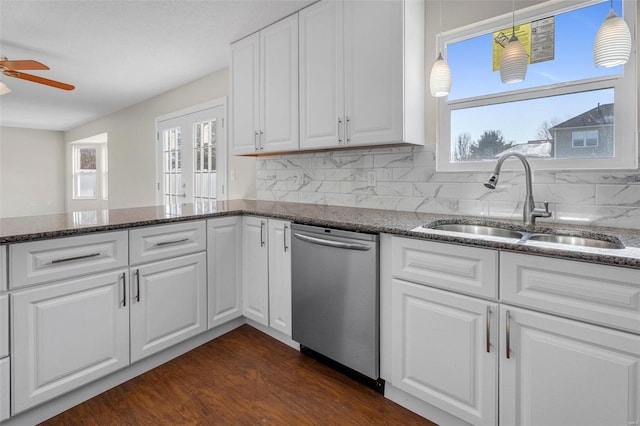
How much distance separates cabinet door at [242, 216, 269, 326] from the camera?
228 centimetres

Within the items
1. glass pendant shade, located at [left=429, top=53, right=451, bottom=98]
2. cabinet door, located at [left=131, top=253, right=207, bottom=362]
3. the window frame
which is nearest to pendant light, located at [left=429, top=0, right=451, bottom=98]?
glass pendant shade, located at [left=429, top=53, right=451, bottom=98]

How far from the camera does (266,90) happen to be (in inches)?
105

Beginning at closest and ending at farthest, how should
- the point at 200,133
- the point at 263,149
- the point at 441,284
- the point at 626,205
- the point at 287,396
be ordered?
the point at 441,284 → the point at 626,205 → the point at 287,396 → the point at 263,149 → the point at 200,133

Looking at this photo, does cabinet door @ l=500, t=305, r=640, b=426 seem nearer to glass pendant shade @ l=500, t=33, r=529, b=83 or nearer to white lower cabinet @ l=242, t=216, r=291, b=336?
glass pendant shade @ l=500, t=33, r=529, b=83

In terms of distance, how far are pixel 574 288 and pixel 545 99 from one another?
1.15m

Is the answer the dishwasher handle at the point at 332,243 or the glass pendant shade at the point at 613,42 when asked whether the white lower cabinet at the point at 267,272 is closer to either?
the dishwasher handle at the point at 332,243

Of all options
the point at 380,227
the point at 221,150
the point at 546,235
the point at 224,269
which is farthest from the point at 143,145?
the point at 546,235

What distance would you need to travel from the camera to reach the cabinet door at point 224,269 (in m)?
2.25

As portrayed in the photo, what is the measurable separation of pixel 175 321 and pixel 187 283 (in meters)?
0.24

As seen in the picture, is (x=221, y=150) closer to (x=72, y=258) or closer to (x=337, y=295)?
(x=72, y=258)

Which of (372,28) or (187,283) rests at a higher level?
(372,28)

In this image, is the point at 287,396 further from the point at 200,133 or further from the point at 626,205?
the point at 200,133

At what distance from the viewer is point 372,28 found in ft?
6.64

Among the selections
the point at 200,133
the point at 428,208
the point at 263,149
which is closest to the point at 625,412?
the point at 428,208
